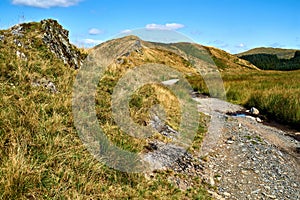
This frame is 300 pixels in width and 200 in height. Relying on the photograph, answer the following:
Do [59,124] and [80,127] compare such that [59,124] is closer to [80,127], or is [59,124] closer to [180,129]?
[80,127]

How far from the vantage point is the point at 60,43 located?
989 centimetres

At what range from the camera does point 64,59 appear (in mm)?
9305

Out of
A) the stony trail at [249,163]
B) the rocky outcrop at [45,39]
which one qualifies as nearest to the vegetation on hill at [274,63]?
the stony trail at [249,163]

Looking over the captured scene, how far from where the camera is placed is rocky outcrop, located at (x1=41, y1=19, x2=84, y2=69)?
30.6ft

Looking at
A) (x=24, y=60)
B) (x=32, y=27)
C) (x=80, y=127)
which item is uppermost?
(x=32, y=27)

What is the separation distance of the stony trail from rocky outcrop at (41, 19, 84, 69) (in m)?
5.10

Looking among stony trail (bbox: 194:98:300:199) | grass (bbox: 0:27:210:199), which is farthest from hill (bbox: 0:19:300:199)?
stony trail (bbox: 194:98:300:199)

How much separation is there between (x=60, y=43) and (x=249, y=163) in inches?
279

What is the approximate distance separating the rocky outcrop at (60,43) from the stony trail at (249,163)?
201 inches

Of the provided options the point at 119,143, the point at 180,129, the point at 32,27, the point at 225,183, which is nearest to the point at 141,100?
the point at 180,129

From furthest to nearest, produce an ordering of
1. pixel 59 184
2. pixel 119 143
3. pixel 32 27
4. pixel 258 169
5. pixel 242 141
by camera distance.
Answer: pixel 32 27 → pixel 242 141 → pixel 258 169 → pixel 119 143 → pixel 59 184

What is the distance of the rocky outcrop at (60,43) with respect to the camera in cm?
932

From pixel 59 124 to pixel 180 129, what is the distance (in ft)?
13.5

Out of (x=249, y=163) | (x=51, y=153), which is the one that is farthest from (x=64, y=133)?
(x=249, y=163)
